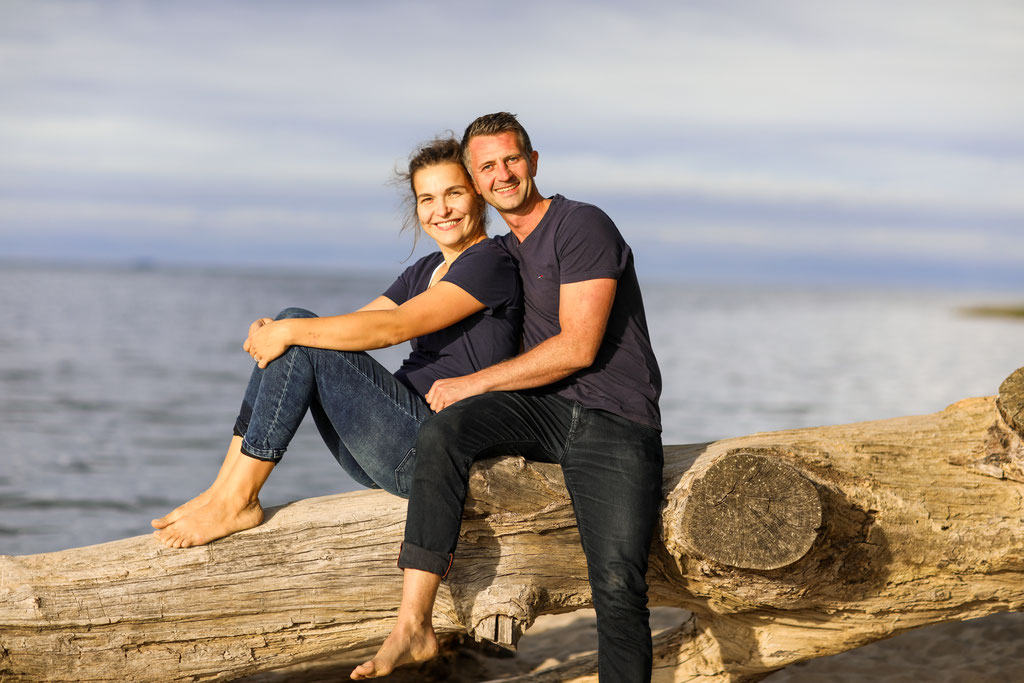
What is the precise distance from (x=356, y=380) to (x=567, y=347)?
85 centimetres

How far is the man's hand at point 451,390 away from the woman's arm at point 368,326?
0.23 meters

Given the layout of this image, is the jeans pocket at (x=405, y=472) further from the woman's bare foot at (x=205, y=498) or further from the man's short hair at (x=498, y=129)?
the man's short hair at (x=498, y=129)

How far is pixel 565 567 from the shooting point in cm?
335

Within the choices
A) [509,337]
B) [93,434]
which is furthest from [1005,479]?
[93,434]

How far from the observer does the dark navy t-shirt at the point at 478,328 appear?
11.4 ft

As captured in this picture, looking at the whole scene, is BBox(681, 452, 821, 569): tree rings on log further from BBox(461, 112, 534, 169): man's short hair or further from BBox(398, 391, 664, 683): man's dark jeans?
BBox(461, 112, 534, 169): man's short hair

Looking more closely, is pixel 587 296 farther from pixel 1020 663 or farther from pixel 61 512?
pixel 61 512

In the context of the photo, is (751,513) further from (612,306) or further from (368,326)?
(368,326)

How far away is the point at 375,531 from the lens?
331 cm

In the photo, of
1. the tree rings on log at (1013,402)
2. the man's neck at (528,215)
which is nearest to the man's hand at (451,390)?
the man's neck at (528,215)

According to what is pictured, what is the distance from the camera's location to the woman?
10.6 ft

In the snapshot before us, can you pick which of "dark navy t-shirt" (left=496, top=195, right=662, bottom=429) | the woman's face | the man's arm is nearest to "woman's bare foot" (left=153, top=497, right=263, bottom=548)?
the man's arm

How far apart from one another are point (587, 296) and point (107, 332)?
88.5 ft

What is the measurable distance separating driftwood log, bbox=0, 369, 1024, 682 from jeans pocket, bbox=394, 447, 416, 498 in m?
0.09
